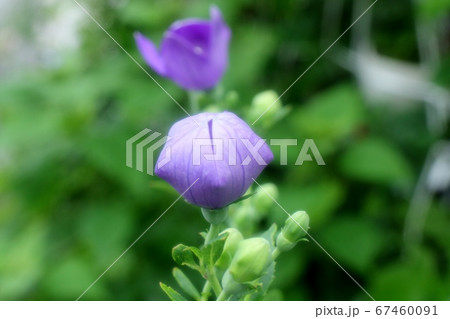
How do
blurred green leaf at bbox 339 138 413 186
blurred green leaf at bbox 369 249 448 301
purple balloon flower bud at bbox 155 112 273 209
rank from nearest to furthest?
purple balloon flower bud at bbox 155 112 273 209 → blurred green leaf at bbox 369 249 448 301 → blurred green leaf at bbox 339 138 413 186

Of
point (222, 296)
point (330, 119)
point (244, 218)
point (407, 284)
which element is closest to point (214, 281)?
point (222, 296)

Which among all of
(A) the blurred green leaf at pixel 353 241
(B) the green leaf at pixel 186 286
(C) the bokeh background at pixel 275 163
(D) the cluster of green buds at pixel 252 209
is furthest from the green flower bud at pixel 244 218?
(A) the blurred green leaf at pixel 353 241

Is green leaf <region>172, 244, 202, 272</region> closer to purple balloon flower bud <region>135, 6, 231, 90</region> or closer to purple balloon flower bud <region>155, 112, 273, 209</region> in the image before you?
purple balloon flower bud <region>155, 112, 273, 209</region>

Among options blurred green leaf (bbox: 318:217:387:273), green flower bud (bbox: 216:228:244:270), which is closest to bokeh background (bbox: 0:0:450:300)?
blurred green leaf (bbox: 318:217:387:273)

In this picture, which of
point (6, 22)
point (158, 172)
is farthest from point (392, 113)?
point (6, 22)

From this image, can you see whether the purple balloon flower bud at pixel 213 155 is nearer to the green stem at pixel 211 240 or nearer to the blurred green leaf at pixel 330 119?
the green stem at pixel 211 240
